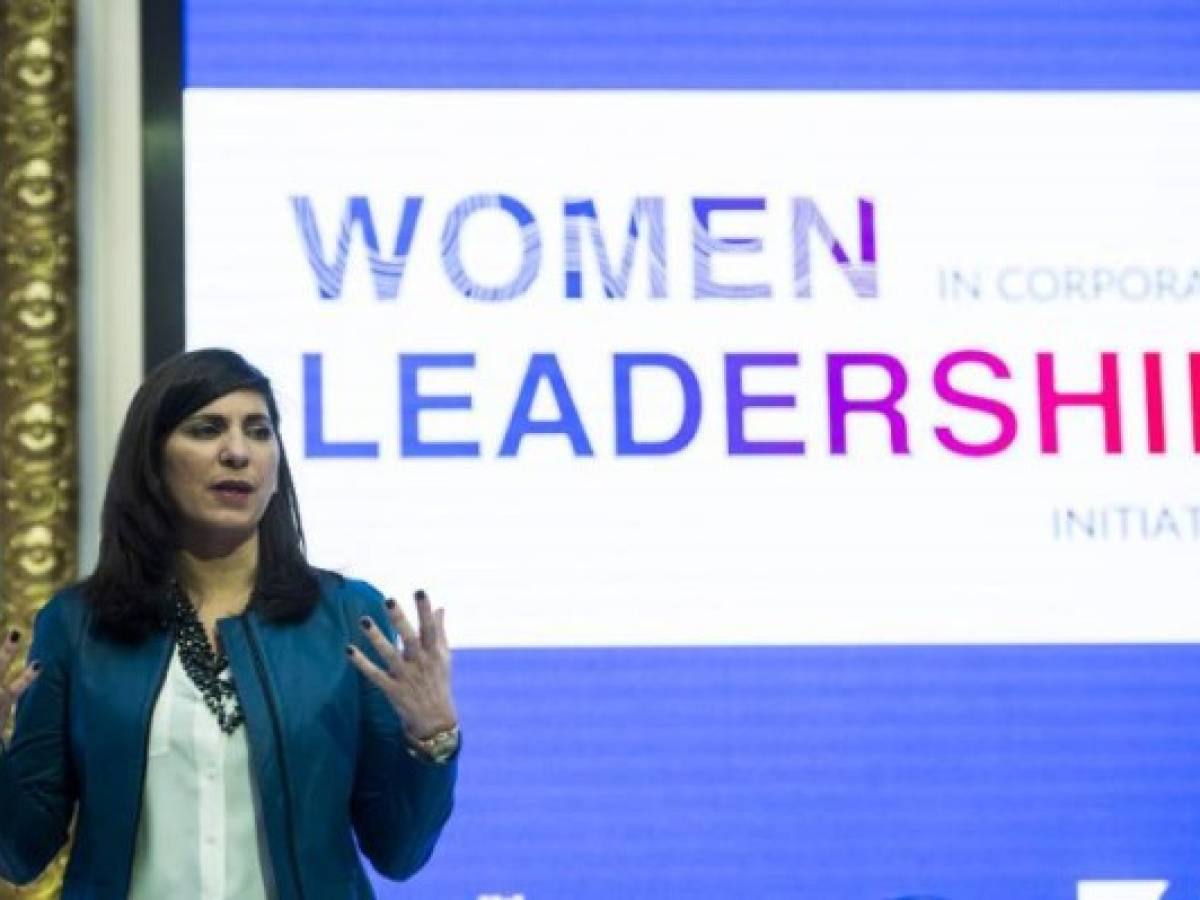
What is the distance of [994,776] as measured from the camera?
150 inches

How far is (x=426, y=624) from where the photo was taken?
244 centimetres

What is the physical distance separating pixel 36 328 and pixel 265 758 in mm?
1618

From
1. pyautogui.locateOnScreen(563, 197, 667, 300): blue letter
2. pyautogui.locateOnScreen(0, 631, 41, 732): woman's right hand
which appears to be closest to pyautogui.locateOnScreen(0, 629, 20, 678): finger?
pyautogui.locateOnScreen(0, 631, 41, 732): woman's right hand

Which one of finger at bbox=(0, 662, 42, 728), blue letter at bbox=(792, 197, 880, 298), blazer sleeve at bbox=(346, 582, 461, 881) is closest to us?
finger at bbox=(0, 662, 42, 728)

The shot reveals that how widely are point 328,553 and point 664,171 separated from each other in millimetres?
820

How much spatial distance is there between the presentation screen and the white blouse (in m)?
1.36

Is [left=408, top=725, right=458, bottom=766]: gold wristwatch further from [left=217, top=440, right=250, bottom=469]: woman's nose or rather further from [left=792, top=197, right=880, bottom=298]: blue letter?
[left=792, top=197, right=880, bottom=298]: blue letter

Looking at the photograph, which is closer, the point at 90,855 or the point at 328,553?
the point at 90,855

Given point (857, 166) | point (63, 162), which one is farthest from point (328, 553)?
point (857, 166)

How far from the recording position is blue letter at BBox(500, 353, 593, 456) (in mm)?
3814

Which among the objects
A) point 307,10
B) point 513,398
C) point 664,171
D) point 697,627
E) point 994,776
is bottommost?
point 994,776

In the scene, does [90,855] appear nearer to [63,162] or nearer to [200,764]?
[200,764]

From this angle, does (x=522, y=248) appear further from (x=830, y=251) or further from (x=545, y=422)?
(x=830, y=251)

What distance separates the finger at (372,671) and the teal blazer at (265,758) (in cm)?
5
